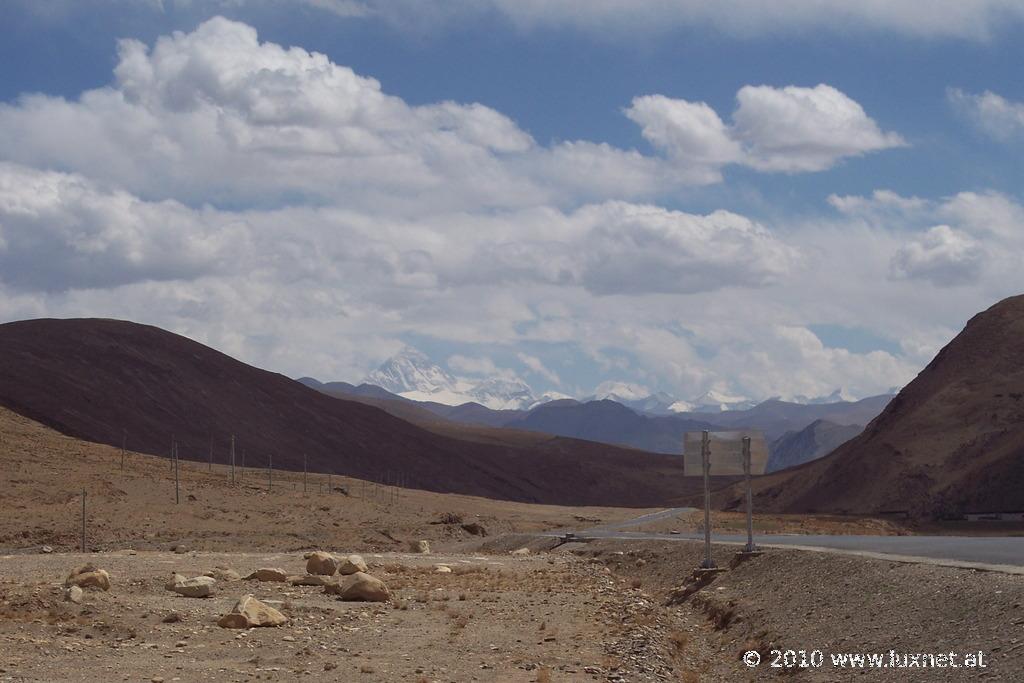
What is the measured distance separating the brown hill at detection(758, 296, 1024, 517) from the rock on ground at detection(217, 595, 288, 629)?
2561 inches

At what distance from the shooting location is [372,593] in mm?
25875

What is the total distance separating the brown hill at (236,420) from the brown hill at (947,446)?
143ft

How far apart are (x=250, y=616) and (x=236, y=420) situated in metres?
124

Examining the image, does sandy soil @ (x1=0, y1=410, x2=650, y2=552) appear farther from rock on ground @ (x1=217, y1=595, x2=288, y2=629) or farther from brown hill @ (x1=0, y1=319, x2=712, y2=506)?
rock on ground @ (x1=217, y1=595, x2=288, y2=629)

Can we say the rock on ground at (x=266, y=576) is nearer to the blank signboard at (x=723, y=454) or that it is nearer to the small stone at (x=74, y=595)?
the small stone at (x=74, y=595)

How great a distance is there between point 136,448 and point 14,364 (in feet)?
53.6

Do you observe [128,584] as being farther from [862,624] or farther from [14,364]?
[14,364]

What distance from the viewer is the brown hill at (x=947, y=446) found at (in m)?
82.9

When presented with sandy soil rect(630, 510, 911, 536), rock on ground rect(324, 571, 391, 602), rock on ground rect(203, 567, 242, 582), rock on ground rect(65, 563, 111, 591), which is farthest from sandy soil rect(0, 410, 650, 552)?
rock on ground rect(324, 571, 391, 602)

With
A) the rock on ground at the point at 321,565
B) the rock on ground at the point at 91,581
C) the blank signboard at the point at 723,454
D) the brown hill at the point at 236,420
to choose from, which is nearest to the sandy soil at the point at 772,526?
the blank signboard at the point at 723,454

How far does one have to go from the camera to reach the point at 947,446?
95125 millimetres

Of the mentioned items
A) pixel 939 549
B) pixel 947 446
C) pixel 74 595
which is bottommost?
pixel 74 595

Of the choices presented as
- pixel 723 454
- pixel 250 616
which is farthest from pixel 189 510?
pixel 250 616

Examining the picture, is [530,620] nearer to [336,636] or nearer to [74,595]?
[336,636]
